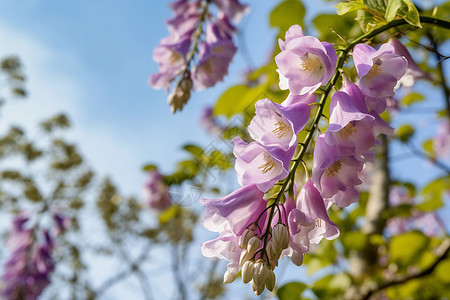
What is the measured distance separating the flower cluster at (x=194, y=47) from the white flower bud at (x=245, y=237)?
1.63ft

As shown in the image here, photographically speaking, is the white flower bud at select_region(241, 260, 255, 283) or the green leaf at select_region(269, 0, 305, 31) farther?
the green leaf at select_region(269, 0, 305, 31)

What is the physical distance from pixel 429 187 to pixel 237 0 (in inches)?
54.2

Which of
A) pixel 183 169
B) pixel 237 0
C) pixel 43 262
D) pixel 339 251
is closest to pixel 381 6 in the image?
pixel 237 0

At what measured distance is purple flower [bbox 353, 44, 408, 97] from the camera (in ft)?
1.74

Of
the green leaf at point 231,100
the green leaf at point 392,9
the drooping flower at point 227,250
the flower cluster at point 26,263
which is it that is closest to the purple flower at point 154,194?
the flower cluster at point 26,263

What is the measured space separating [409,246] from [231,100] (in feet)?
3.13

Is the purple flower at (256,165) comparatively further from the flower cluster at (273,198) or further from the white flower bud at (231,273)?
the white flower bud at (231,273)

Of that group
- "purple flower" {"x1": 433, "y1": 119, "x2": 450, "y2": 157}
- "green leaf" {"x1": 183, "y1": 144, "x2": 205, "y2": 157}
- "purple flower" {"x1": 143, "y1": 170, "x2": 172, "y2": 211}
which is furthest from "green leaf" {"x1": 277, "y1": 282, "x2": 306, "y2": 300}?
"purple flower" {"x1": 433, "y1": 119, "x2": 450, "y2": 157}

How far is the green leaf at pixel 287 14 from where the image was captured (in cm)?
113

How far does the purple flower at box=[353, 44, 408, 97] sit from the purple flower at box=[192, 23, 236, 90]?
1.85 feet

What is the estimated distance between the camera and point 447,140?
4000mm

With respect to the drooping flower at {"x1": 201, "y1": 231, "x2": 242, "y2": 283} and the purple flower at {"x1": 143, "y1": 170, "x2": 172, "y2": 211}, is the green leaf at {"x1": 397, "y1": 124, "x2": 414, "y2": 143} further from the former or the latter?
the purple flower at {"x1": 143, "y1": 170, "x2": 172, "y2": 211}

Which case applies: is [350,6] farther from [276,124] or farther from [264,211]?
[264,211]

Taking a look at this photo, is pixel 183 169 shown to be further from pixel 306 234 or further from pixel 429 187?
pixel 429 187
